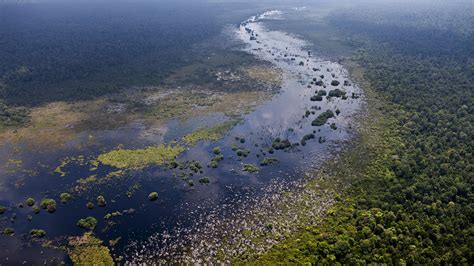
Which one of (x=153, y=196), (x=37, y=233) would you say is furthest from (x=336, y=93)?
(x=37, y=233)

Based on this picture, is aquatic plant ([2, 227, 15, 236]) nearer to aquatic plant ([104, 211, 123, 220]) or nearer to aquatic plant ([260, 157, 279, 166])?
aquatic plant ([104, 211, 123, 220])

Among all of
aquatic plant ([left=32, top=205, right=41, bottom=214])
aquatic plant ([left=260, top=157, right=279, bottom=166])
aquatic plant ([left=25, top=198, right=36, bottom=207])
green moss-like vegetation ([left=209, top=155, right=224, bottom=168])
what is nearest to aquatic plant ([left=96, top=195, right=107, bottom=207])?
aquatic plant ([left=32, top=205, right=41, bottom=214])

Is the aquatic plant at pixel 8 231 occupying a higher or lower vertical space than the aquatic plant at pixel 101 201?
lower

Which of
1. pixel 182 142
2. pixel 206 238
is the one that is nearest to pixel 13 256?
pixel 206 238

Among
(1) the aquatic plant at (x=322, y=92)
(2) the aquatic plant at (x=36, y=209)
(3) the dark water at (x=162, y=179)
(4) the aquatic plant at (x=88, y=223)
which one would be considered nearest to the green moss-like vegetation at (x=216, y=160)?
(3) the dark water at (x=162, y=179)

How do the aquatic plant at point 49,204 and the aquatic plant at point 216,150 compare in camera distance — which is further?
the aquatic plant at point 216,150

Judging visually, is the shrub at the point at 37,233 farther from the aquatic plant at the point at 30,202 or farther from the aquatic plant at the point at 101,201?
the aquatic plant at the point at 101,201

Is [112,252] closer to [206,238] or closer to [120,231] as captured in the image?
[120,231]
